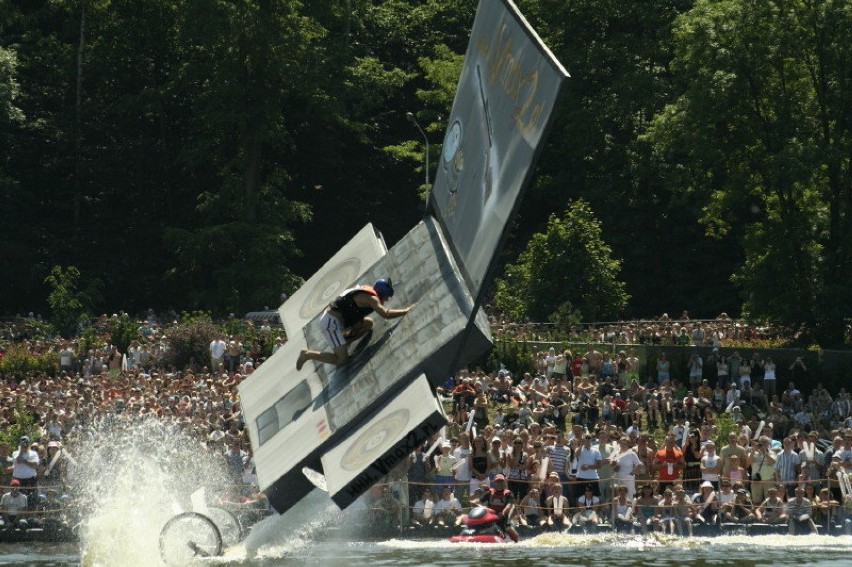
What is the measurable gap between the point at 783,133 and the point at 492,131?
2891 cm

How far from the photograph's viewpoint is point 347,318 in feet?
67.0

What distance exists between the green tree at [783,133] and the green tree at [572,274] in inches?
183

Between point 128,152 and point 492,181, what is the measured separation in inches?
2090

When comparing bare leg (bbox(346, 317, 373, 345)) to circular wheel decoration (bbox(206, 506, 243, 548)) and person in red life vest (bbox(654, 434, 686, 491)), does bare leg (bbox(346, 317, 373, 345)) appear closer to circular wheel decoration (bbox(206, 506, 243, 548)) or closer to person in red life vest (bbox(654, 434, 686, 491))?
circular wheel decoration (bbox(206, 506, 243, 548))

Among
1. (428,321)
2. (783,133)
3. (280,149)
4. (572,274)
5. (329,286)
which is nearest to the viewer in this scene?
(428,321)

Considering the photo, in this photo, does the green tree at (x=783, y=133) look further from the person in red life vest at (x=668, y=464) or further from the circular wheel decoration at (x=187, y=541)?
the circular wheel decoration at (x=187, y=541)

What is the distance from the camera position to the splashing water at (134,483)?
23.7 m

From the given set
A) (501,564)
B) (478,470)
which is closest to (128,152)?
(478,470)

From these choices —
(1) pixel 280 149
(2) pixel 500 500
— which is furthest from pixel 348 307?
(1) pixel 280 149

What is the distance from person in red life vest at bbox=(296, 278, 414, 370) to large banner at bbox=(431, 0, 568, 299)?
115cm

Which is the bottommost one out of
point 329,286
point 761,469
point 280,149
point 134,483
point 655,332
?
point 761,469

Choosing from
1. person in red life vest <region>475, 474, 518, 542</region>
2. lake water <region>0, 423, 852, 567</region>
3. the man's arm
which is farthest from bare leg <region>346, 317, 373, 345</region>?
person in red life vest <region>475, 474, 518, 542</region>

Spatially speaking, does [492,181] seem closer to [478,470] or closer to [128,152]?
[478,470]

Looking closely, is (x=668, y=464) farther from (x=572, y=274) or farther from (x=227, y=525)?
(x=572, y=274)
